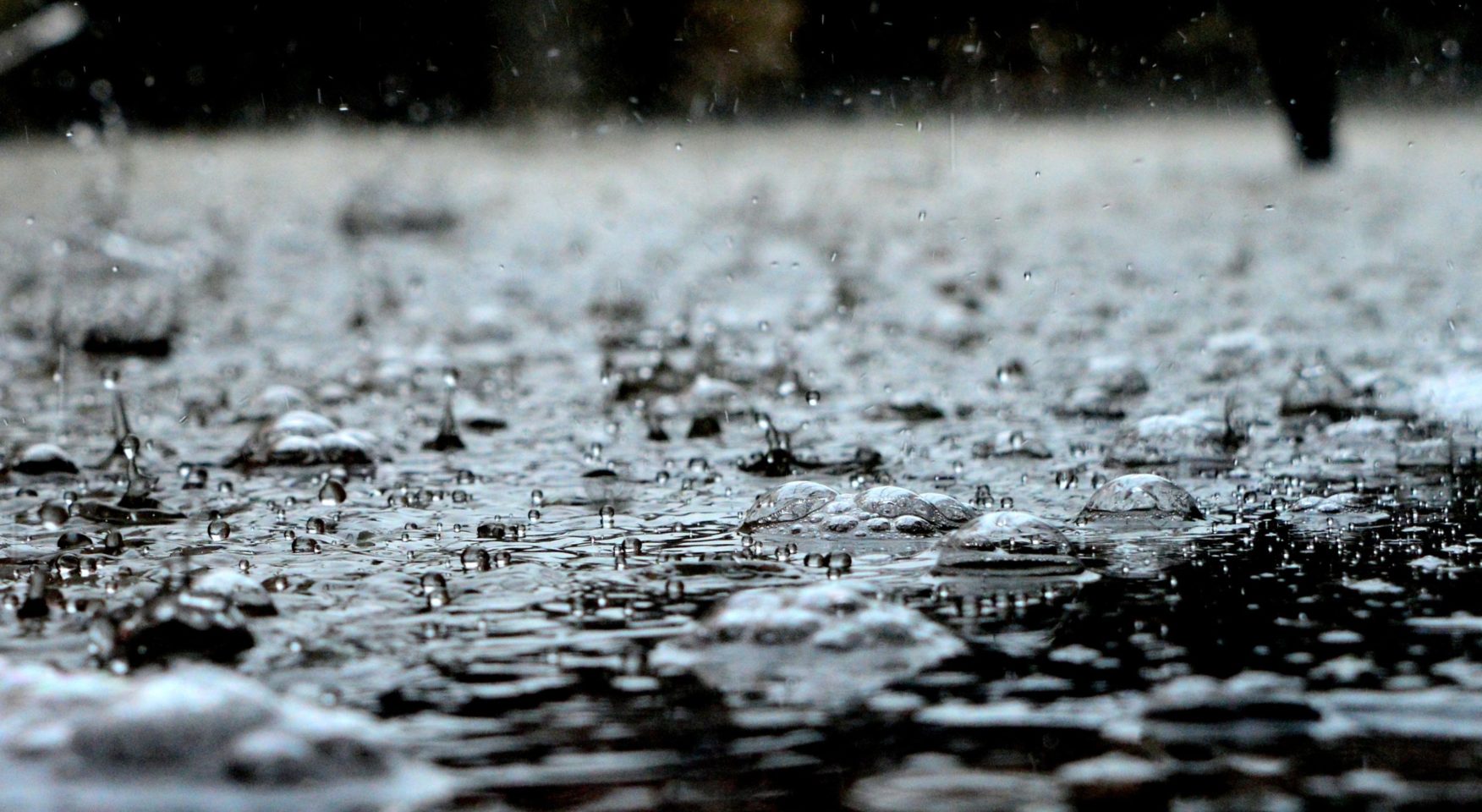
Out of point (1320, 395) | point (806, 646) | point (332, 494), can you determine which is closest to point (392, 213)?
point (1320, 395)

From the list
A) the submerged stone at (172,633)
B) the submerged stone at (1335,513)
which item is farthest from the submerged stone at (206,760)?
the submerged stone at (1335,513)

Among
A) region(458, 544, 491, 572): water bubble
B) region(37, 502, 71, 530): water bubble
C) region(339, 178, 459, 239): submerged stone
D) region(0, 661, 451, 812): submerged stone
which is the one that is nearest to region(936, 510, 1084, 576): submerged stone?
region(458, 544, 491, 572): water bubble

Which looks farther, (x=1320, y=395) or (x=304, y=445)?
(x=1320, y=395)

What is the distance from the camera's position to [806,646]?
1.30 metres

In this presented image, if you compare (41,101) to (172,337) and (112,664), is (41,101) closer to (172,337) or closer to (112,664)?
(172,337)

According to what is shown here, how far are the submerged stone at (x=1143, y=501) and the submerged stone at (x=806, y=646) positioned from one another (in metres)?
0.58

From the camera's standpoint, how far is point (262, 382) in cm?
341

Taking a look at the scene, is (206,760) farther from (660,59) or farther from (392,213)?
(660,59)

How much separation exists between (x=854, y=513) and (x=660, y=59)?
26.4 feet

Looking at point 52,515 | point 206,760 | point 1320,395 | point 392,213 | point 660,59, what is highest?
point 660,59

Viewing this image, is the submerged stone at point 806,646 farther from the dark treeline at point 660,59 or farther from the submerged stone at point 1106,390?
the dark treeline at point 660,59

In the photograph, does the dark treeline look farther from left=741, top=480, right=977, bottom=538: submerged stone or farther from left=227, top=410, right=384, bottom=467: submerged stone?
left=741, top=480, right=977, bottom=538: submerged stone

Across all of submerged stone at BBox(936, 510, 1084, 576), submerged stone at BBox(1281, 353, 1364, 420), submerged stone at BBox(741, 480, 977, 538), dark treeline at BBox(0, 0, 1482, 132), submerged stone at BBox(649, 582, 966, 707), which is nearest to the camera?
submerged stone at BBox(649, 582, 966, 707)

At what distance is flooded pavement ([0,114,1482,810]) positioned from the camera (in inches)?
41.0
